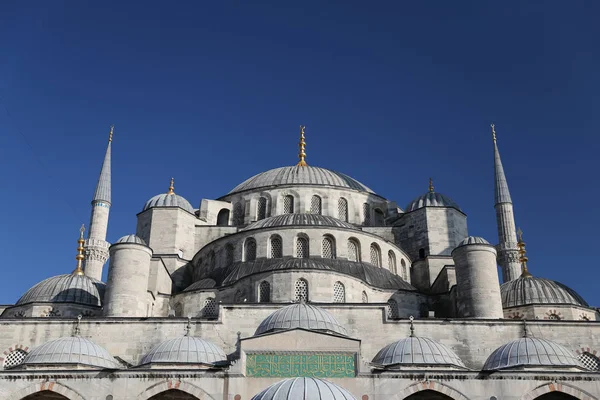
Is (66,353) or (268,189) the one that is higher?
(268,189)

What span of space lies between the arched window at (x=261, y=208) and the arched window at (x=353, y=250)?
18.9 ft

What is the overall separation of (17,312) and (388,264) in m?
12.0

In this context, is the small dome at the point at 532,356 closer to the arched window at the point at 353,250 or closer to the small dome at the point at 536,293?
the small dome at the point at 536,293

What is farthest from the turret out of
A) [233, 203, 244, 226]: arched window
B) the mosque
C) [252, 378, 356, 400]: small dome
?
[252, 378, 356, 400]: small dome

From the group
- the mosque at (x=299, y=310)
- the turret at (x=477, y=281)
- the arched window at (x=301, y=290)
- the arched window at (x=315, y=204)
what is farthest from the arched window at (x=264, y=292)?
the arched window at (x=315, y=204)

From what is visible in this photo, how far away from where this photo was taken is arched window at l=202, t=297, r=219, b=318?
74.9 feet

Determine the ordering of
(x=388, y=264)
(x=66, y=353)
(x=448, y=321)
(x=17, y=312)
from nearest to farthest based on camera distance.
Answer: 1. (x=66, y=353)
2. (x=448, y=321)
3. (x=17, y=312)
4. (x=388, y=264)

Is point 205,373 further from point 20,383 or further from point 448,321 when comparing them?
point 448,321

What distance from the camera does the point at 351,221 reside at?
30.2m

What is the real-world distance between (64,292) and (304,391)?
15467 mm

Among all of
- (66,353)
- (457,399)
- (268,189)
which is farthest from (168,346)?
(268,189)

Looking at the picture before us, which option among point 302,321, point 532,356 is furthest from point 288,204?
point 532,356

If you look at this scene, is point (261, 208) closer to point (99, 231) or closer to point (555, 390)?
point (99, 231)

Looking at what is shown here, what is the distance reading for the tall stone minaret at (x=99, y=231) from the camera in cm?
2803
